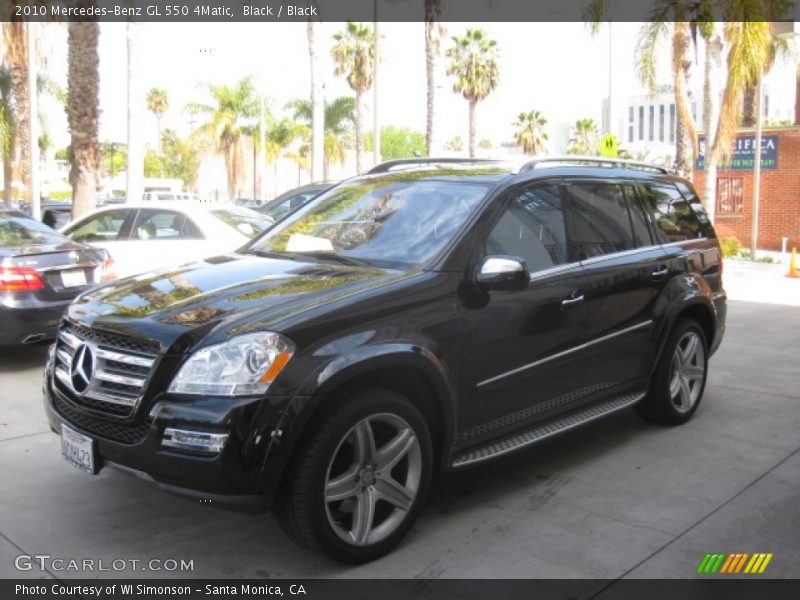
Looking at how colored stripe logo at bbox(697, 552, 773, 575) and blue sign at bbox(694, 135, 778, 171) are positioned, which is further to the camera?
blue sign at bbox(694, 135, 778, 171)

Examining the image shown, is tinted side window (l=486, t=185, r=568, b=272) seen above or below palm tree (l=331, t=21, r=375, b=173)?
below

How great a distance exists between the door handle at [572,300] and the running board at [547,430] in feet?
2.16

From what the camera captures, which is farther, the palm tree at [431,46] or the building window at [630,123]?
the building window at [630,123]

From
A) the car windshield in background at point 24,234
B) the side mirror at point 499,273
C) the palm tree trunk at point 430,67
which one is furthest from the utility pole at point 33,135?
the side mirror at point 499,273

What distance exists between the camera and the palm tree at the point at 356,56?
40031 mm

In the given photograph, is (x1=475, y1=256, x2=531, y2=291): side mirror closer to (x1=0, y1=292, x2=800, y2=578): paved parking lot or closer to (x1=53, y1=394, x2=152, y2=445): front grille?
Result: (x1=0, y1=292, x2=800, y2=578): paved parking lot

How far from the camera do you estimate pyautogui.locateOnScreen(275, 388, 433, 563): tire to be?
3.50m

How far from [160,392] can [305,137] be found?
47353mm

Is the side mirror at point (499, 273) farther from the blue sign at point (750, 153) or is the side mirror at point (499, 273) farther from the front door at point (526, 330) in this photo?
the blue sign at point (750, 153)

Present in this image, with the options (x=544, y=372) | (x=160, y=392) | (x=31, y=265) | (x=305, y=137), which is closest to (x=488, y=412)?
(x=544, y=372)

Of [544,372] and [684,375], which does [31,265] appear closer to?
[544,372]

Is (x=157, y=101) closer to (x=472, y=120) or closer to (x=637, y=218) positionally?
(x=472, y=120)
